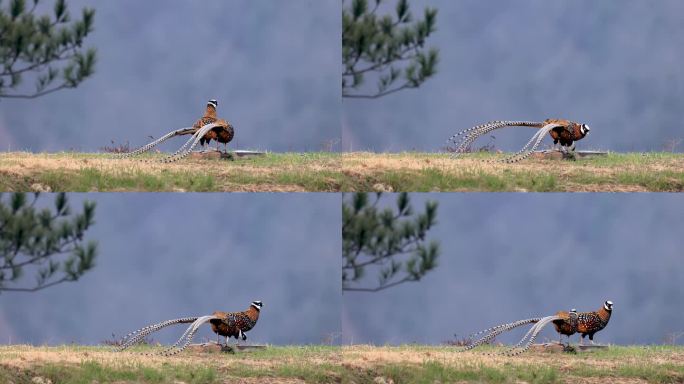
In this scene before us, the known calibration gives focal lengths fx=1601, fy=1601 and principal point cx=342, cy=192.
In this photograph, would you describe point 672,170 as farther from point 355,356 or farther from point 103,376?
point 103,376

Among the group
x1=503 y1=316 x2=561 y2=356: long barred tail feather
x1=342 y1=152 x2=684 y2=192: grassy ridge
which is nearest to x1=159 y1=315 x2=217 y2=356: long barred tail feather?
x1=342 y1=152 x2=684 y2=192: grassy ridge

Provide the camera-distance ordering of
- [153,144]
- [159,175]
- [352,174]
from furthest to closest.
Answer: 1. [153,144]
2. [352,174]
3. [159,175]

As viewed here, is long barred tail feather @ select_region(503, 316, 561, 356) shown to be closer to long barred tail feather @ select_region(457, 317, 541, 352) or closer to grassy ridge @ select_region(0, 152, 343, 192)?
long barred tail feather @ select_region(457, 317, 541, 352)

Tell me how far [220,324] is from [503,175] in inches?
168

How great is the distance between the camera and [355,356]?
67.5 feet

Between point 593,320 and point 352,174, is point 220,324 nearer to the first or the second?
point 352,174

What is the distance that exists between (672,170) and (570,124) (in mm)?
1536

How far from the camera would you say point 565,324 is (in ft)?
68.9

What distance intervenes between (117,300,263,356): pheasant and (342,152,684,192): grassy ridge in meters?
2.16

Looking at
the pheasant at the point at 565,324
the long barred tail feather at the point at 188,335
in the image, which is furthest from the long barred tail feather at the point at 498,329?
the long barred tail feather at the point at 188,335

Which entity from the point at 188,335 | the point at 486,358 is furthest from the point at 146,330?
the point at 486,358

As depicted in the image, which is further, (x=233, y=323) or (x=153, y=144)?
(x=153, y=144)

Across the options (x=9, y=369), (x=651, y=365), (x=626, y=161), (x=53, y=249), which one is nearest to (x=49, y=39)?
(x=53, y=249)

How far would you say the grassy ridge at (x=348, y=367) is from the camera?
64.2 feet
